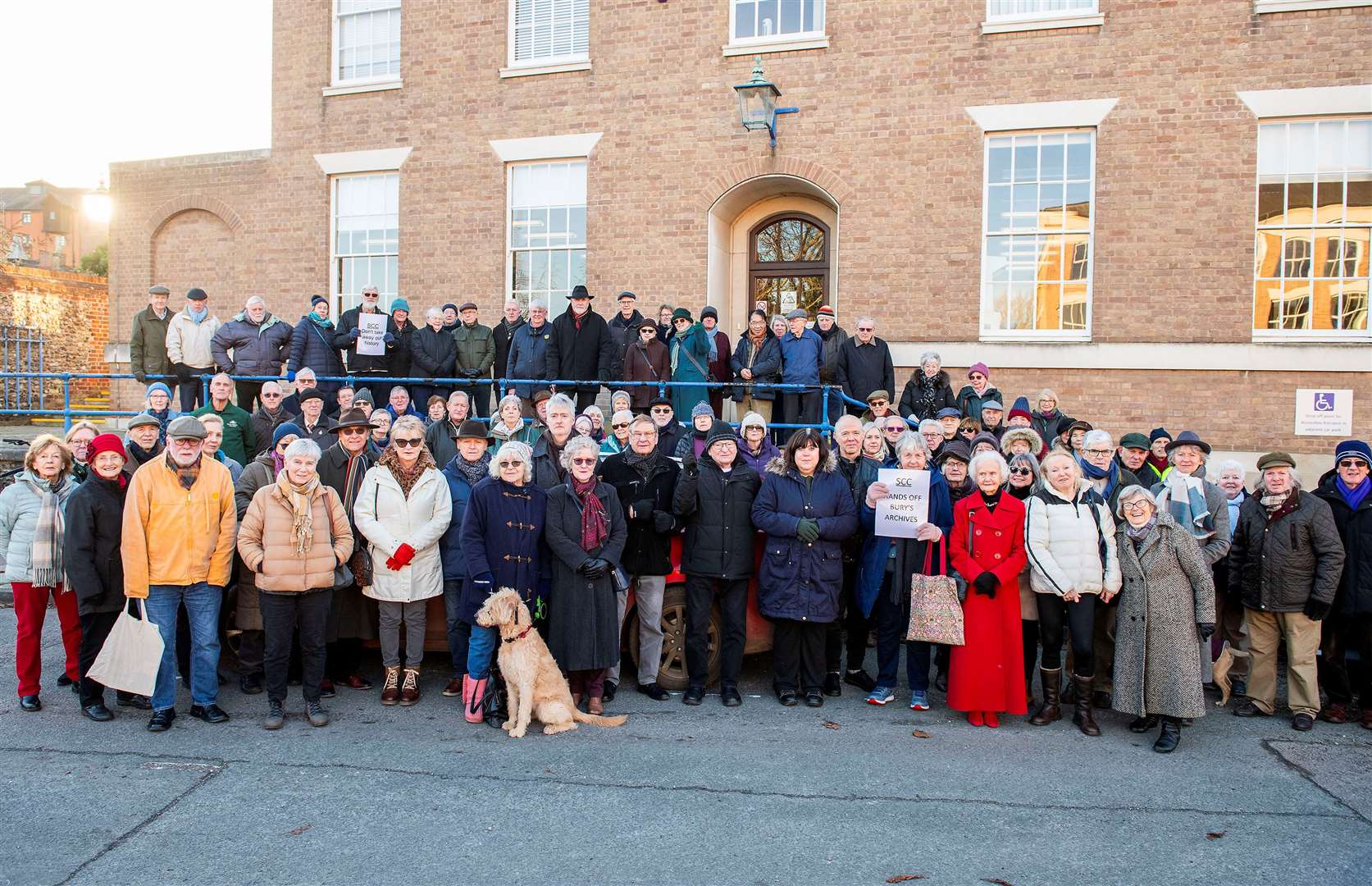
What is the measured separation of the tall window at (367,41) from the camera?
1495 cm

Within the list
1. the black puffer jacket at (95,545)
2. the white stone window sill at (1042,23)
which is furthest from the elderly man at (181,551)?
the white stone window sill at (1042,23)

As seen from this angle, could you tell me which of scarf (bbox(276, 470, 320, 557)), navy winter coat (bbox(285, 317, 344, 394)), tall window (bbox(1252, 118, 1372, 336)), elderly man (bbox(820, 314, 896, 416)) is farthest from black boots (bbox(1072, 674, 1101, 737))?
navy winter coat (bbox(285, 317, 344, 394))

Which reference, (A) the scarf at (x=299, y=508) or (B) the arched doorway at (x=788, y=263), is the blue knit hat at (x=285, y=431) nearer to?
(A) the scarf at (x=299, y=508)

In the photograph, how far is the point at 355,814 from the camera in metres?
4.96

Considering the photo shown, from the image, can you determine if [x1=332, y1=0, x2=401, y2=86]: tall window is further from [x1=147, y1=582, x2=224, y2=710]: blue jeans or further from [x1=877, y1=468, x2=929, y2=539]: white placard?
[x1=877, y1=468, x2=929, y2=539]: white placard

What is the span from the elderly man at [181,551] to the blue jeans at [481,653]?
1.57 meters

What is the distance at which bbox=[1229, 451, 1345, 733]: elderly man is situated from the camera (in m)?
6.66

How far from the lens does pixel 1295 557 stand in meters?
6.73

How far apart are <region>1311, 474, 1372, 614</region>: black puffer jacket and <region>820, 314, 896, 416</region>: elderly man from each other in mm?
4776

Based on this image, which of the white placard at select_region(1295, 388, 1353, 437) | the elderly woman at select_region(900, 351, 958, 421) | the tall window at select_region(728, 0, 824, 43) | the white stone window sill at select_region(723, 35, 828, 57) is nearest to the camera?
the elderly woman at select_region(900, 351, 958, 421)

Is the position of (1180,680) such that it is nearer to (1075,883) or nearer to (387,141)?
(1075,883)

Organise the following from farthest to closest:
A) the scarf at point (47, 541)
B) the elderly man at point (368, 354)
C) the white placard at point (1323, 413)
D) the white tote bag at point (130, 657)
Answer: the white placard at point (1323, 413)
the elderly man at point (368, 354)
the scarf at point (47, 541)
the white tote bag at point (130, 657)

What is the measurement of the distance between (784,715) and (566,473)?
215 centimetres

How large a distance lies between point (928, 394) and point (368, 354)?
20.1 feet
